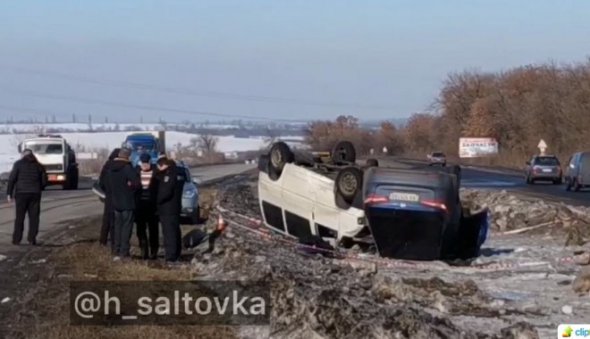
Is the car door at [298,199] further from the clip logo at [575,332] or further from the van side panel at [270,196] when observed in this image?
the clip logo at [575,332]

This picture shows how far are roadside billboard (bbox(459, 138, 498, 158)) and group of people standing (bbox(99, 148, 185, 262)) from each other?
10291cm

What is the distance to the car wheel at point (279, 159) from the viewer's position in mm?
22125

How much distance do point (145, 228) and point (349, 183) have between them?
3565 mm

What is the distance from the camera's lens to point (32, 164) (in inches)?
856

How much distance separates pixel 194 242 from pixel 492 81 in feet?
395

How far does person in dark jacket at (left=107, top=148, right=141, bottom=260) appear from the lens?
1859cm

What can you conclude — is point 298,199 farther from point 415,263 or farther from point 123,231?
point 123,231

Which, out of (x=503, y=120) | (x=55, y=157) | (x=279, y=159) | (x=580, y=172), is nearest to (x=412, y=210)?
(x=279, y=159)

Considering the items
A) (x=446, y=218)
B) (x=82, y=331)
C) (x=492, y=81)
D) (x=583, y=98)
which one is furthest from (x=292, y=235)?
(x=492, y=81)

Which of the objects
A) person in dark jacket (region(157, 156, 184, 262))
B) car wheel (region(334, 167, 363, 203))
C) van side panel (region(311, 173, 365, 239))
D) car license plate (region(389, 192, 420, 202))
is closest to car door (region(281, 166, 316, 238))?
van side panel (region(311, 173, 365, 239))

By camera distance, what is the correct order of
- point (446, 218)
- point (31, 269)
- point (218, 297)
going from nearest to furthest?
1. point (218, 297)
2. point (31, 269)
3. point (446, 218)

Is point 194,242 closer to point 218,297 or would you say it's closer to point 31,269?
point 31,269

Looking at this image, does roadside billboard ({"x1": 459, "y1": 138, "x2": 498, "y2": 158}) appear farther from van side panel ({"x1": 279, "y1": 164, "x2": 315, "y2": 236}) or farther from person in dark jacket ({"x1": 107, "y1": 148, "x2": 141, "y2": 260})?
person in dark jacket ({"x1": 107, "y1": 148, "x2": 141, "y2": 260})

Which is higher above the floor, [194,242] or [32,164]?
[32,164]
